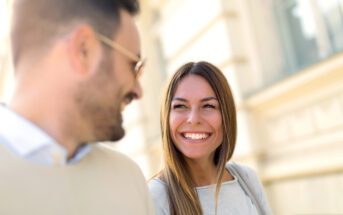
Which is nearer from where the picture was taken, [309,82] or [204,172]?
[204,172]

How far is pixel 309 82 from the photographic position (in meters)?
3.30

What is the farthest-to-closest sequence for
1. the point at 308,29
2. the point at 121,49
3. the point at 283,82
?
the point at 308,29
the point at 283,82
the point at 121,49

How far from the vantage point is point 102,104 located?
99 cm

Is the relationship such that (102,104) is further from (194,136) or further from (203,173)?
(203,173)

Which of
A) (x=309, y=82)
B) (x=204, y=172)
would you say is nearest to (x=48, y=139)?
(x=204, y=172)

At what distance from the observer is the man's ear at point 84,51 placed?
0.97m

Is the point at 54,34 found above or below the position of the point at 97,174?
above

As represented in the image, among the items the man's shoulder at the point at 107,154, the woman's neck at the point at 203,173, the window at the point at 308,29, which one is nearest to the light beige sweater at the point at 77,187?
the man's shoulder at the point at 107,154

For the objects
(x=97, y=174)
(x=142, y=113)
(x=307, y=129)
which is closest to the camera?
(x=97, y=174)

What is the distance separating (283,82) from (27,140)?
2994 millimetres

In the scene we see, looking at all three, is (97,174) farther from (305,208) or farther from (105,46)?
(305,208)

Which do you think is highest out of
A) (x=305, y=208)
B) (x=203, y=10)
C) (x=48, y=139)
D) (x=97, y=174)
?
(x=203, y=10)

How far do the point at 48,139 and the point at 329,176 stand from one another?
3.00 meters

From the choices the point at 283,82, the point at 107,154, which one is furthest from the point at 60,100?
the point at 283,82
